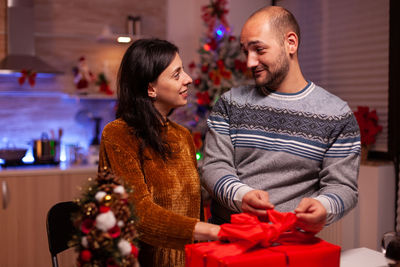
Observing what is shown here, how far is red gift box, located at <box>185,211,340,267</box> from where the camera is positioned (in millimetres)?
935

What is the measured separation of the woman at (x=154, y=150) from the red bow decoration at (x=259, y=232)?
226 mm

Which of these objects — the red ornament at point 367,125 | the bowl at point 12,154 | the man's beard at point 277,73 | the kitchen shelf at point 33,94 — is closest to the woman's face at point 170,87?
the man's beard at point 277,73

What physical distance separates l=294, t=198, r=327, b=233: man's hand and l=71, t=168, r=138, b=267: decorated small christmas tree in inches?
15.5

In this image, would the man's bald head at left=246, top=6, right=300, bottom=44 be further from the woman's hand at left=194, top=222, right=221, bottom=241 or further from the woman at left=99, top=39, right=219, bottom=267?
the woman's hand at left=194, top=222, right=221, bottom=241

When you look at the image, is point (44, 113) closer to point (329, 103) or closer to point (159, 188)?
point (159, 188)

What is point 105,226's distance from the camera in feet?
2.65

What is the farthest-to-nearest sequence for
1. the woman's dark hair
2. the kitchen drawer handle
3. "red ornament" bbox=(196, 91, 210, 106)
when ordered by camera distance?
"red ornament" bbox=(196, 91, 210, 106), the kitchen drawer handle, the woman's dark hair

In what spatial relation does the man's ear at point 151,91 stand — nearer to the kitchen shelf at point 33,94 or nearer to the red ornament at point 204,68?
the red ornament at point 204,68

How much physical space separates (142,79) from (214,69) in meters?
2.23

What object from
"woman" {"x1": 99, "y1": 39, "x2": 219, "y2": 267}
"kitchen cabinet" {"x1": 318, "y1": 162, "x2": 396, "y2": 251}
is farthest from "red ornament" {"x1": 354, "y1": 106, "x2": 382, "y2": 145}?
"woman" {"x1": 99, "y1": 39, "x2": 219, "y2": 267}

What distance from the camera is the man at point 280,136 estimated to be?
1.28 metres

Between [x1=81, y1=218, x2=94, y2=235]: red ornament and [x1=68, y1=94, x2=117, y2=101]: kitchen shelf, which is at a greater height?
[x1=68, y1=94, x2=117, y2=101]: kitchen shelf

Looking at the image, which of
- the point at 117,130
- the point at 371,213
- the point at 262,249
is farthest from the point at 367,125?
the point at 262,249

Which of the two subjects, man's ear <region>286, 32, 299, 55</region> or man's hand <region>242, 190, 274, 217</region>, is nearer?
man's hand <region>242, 190, 274, 217</region>
